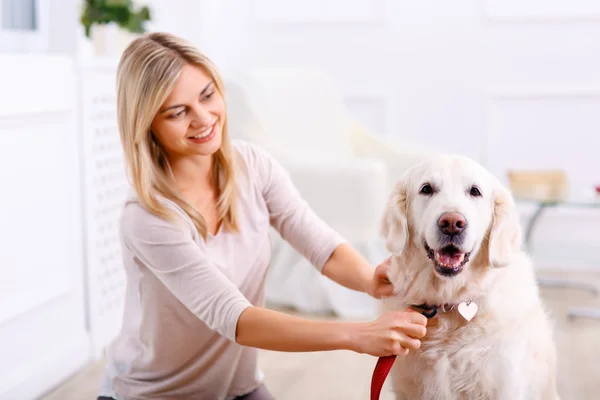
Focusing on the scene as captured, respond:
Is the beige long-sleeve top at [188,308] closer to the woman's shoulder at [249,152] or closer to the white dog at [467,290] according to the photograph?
the woman's shoulder at [249,152]

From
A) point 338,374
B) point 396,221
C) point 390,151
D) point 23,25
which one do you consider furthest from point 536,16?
point 396,221

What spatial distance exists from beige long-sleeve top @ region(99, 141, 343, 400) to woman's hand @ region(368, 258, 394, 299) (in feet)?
0.72

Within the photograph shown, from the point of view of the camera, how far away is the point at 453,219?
1460mm

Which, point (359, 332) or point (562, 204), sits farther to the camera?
point (562, 204)

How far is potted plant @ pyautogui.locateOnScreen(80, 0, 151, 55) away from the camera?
122 inches

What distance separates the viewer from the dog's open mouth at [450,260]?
150 centimetres

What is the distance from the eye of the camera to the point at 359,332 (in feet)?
4.96

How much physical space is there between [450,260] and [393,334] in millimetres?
187

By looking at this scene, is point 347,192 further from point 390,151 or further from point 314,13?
point 314,13

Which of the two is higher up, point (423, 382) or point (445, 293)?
point (445, 293)

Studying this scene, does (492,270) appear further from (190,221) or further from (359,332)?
(190,221)

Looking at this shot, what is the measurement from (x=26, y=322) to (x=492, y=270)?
1583 millimetres

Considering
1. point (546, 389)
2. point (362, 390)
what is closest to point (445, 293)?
point (546, 389)

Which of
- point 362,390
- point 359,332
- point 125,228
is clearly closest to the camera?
point 359,332
